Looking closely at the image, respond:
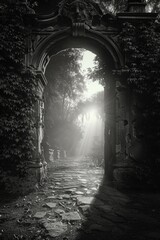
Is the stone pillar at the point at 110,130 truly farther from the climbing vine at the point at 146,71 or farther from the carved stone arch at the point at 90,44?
the climbing vine at the point at 146,71

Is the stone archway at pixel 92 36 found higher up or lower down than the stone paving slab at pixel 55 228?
higher up

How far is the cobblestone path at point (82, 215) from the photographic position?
126 inches

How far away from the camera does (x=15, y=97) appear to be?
6.02 meters

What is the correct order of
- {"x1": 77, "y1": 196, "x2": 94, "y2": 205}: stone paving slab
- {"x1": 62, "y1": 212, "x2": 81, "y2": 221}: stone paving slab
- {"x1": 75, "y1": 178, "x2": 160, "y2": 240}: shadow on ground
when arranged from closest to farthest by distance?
{"x1": 75, "y1": 178, "x2": 160, "y2": 240}: shadow on ground < {"x1": 62, "y1": 212, "x2": 81, "y2": 221}: stone paving slab < {"x1": 77, "y1": 196, "x2": 94, "y2": 205}: stone paving slab

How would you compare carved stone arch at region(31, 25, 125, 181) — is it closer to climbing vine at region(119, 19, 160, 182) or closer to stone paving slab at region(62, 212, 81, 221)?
climbing vine at region(119, 19, 160, 182)

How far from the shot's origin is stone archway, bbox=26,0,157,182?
21.5ft

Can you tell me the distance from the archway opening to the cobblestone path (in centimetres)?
573

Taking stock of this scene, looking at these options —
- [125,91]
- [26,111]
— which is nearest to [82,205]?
[26,111]

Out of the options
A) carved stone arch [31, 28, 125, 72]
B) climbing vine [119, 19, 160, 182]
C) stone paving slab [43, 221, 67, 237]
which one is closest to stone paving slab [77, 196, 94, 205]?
stone paving slab [43, 221, 67, 237]

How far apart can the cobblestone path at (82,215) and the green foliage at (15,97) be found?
3.96 feet

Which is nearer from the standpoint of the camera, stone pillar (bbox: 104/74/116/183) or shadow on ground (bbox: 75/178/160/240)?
shadow on ground (bbox: 75/178/160/240)

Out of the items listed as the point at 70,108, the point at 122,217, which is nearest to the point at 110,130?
the point at 122,217

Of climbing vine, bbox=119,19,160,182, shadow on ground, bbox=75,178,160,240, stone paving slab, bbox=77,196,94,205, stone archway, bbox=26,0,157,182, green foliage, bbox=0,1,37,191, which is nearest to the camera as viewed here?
shadow on ground, bbox=75,178,160,240

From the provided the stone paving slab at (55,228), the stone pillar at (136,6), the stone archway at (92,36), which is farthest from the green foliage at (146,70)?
the stone paving slab at (55,228)
